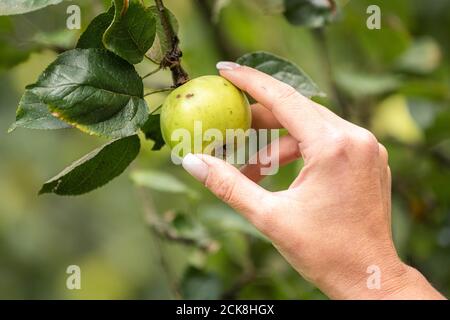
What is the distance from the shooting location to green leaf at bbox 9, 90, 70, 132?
96 cm

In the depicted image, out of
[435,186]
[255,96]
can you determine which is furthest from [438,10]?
[255,96]

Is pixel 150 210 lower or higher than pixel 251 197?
lower

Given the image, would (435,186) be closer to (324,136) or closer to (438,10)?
(438,10)

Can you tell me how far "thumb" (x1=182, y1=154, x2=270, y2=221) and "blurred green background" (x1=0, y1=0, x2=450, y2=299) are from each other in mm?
355

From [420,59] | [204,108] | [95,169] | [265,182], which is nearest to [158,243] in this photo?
[265,182]

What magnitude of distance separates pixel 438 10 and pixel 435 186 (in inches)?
26.4

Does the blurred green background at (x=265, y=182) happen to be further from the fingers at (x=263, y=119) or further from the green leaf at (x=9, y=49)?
the fingers at (x=263, y=119)

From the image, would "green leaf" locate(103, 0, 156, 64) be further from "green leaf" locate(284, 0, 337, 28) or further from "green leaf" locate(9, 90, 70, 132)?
"green leaf" locate(284, 0, 337, 28)

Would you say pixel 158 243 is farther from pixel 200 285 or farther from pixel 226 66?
pixel 226 66

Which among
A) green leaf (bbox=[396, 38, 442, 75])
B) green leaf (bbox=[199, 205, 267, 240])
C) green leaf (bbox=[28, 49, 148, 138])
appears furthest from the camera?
green leaf (bbox=[396, 38, 442, 75])

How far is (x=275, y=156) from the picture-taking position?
3.80ft

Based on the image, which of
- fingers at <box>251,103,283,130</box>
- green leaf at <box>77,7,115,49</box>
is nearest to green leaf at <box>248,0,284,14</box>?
fingers at <box>251,103,283,130</box>

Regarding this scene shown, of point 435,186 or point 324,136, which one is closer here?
point 324,136
